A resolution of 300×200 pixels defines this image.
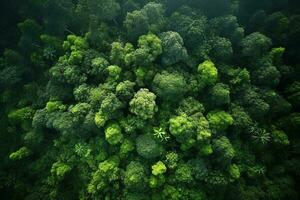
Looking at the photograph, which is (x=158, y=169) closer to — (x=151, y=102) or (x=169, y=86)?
(x=151, y=102)

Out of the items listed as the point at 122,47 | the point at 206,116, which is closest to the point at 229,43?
the point at 206,116

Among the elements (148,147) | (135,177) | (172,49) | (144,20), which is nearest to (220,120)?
(148,147)

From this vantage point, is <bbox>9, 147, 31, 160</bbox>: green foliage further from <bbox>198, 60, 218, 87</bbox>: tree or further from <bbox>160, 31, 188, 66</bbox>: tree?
<bbox>198, 60, 218, 87</bbox>: tree

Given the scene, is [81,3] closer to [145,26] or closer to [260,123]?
[145,26]

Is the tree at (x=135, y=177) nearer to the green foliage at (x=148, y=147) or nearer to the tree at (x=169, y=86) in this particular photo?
the green foliage at (x=148, y=147)

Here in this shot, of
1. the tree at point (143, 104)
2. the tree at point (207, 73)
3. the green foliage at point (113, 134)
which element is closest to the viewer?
the tree at point (143, 104)

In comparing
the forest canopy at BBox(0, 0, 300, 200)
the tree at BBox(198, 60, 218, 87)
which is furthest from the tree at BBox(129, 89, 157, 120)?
the tree at BBox(198, 60, 218, 87)

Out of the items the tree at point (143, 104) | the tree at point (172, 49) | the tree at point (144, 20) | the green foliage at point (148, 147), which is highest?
the tree at point (144, 20)

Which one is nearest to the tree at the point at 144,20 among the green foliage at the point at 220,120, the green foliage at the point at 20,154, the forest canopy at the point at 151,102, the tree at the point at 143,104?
the forest canopy at the point at 151,102

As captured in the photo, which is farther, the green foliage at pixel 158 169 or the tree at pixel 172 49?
the tree at pixel 172 49
